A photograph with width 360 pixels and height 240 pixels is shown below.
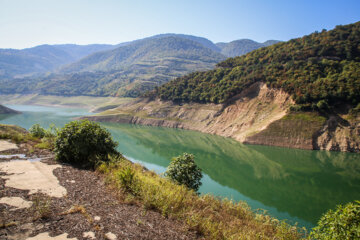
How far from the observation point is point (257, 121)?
60469 mm

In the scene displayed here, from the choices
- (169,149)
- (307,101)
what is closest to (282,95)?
(307,101)

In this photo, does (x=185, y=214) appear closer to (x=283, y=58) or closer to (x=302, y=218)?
(x=302, y=218)

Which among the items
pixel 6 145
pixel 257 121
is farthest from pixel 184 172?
pixel 257 121

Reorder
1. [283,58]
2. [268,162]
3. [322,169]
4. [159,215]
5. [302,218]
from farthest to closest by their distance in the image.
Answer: [283,58], [268,162], [322,169], [302,218], [159,215]

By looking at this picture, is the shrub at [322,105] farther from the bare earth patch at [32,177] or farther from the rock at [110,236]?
the rock at [110,236]

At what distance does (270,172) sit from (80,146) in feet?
101

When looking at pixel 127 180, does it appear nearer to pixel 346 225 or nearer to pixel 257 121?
pixel 346 225

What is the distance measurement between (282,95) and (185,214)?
61.1 meters

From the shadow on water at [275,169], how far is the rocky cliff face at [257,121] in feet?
11.0

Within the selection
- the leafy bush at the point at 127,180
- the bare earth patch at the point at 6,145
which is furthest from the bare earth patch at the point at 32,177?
the bare earth patch at the point at 6,145

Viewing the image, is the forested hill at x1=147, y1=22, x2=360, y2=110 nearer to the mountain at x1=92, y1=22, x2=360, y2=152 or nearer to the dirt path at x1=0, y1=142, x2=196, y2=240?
the mountain at x1=92, y1=22, x2=360, y2=152

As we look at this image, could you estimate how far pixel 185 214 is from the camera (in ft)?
26.5

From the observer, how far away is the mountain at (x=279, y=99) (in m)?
50.1

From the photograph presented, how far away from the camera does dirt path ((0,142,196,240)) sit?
610 centimetres
